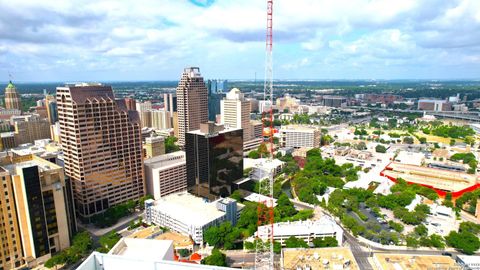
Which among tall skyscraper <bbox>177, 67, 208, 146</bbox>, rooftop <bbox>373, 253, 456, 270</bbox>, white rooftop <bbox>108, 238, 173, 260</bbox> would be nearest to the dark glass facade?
white rooftop <bbox>108, 238, 173, 260</bbox>

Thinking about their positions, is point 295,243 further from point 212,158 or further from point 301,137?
point 301,137

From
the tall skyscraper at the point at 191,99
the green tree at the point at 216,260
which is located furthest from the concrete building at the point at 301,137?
the green tree at the point at 216,260

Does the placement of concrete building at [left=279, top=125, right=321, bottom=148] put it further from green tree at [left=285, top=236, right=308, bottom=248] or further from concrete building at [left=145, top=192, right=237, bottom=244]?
green tree at [left=285, top=236, right=308, bottom=248]

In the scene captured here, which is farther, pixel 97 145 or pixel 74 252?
pixel 97 145

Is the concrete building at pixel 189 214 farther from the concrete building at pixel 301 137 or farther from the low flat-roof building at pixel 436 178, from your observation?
the concrete building at pixel 301 137

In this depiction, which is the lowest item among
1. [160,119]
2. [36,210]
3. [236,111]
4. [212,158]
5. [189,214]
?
[189,214]

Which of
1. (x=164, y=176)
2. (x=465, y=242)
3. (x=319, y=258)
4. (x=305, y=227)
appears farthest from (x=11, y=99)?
(x=465, y=242)

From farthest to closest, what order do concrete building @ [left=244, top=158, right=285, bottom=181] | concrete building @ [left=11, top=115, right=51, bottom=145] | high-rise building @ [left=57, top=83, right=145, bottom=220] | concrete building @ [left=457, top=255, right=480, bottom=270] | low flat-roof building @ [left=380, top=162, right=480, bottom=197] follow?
concrete building @ [left=11, top=115, right=51, bottom=145] → concrete building @ [left=244, top=158, right=285, bottom=181] → low flat-roof building @ [left=380, top=162, right=480, bottom=197] → high-rise building @ [left=57, top=83, right=145, bottom=220] → concrete building @ [left=457, top=255, right=480, bottom=270]
